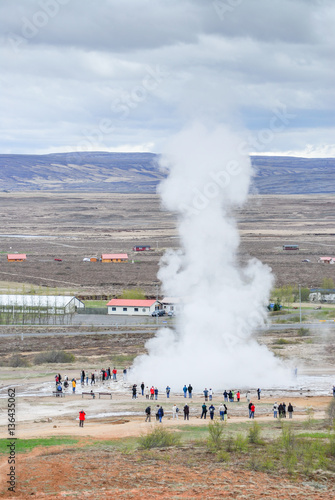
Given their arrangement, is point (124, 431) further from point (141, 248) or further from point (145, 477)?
point (141, 248)

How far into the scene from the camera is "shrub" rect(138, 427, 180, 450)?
2959 cm

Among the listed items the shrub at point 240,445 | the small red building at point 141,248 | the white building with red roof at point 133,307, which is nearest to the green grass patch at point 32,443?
the shrub at point 240,445

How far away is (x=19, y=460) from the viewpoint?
27.2m

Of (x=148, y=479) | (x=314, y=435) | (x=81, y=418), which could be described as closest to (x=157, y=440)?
(x=148, y=479)

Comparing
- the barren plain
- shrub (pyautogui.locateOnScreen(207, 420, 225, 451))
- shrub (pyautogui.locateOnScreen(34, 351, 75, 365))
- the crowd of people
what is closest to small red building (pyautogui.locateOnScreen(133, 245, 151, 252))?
the barren plain

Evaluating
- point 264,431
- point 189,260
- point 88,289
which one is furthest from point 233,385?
point 88,289

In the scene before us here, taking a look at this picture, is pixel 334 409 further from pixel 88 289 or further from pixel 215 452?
pixel 88 289

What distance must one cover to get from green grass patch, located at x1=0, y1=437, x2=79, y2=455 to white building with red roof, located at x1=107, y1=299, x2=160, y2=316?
169ft

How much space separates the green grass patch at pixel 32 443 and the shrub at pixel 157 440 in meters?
3.19

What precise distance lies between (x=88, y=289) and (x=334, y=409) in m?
67.5

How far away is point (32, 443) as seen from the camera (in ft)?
98.2

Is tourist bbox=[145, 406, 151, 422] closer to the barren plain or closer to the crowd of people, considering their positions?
the crowd of people

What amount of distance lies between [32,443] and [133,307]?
53.2 m

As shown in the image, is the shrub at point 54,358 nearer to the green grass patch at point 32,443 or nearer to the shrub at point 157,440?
the green grass patch at point 32,443
